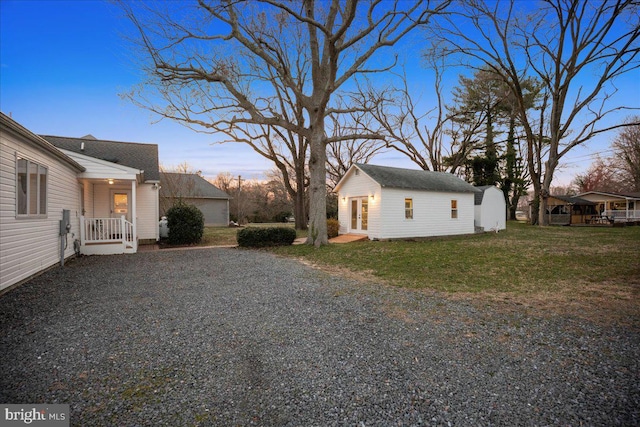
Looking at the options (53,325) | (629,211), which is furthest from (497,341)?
(629,211)

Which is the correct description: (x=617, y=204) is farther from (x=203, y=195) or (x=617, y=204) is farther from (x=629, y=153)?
(x=203, y=195)

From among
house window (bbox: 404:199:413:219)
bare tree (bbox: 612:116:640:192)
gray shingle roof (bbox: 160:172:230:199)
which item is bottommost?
Answer: house window (bbox: 404:199:413:219)

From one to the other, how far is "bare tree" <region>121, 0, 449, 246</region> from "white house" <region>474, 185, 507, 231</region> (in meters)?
11.0

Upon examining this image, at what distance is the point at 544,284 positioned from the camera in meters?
6.48

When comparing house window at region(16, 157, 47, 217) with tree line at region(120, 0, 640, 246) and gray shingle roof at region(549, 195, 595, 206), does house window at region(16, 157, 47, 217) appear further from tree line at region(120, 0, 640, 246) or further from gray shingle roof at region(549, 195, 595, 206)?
gray shingle roof at region(549, 195, 595, 206)

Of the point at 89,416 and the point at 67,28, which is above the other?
the point at 67,28

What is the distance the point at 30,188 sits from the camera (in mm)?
6613

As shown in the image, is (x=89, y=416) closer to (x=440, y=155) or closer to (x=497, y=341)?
(x=497, y=341)

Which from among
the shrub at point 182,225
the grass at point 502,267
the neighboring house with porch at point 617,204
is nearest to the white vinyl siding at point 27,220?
the shrub at point 182,225

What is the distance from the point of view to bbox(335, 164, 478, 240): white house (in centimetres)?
1473

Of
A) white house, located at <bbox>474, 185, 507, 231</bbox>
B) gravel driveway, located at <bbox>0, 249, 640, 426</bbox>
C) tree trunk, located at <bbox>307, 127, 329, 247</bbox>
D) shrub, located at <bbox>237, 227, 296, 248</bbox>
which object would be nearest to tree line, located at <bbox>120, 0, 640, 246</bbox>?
tree trunk, located at <bbox>307, 127, 329, 247</bbox>

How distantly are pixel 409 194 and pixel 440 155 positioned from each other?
15.7 meters

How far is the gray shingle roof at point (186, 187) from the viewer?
2419 cm

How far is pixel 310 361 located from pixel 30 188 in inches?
291
